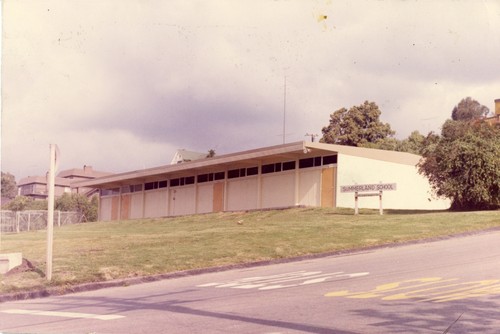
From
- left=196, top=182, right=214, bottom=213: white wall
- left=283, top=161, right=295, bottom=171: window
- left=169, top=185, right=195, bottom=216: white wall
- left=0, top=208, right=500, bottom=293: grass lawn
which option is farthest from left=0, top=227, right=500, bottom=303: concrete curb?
left=169, top=185, right=195, bottom=216: white wall

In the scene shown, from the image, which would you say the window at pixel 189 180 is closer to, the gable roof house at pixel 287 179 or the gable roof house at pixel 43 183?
the gable roof house at pixel 287 179

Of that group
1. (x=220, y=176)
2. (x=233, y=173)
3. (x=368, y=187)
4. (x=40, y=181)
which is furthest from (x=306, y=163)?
(x=40, y=181)

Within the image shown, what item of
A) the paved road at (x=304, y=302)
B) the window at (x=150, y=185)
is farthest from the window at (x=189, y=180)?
the paved road at (x=304, y=302)

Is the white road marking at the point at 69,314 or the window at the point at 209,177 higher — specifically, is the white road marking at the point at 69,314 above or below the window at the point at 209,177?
below

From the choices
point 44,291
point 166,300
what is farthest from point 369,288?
point 44,291

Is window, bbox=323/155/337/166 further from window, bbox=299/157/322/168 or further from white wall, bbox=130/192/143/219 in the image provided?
white wall, bbox=130/192/143/219

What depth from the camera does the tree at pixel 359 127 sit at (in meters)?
68.9

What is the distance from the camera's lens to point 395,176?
38562 mm

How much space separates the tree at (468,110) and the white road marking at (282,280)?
85037 mm

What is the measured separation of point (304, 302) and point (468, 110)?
90818 mm

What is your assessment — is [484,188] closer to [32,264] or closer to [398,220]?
[398,220]

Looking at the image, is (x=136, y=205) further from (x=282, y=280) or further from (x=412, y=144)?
(x=282, y=280)

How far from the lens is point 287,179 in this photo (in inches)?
1518

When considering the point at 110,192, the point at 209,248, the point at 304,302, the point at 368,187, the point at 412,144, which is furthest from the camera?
the point at 412,144
